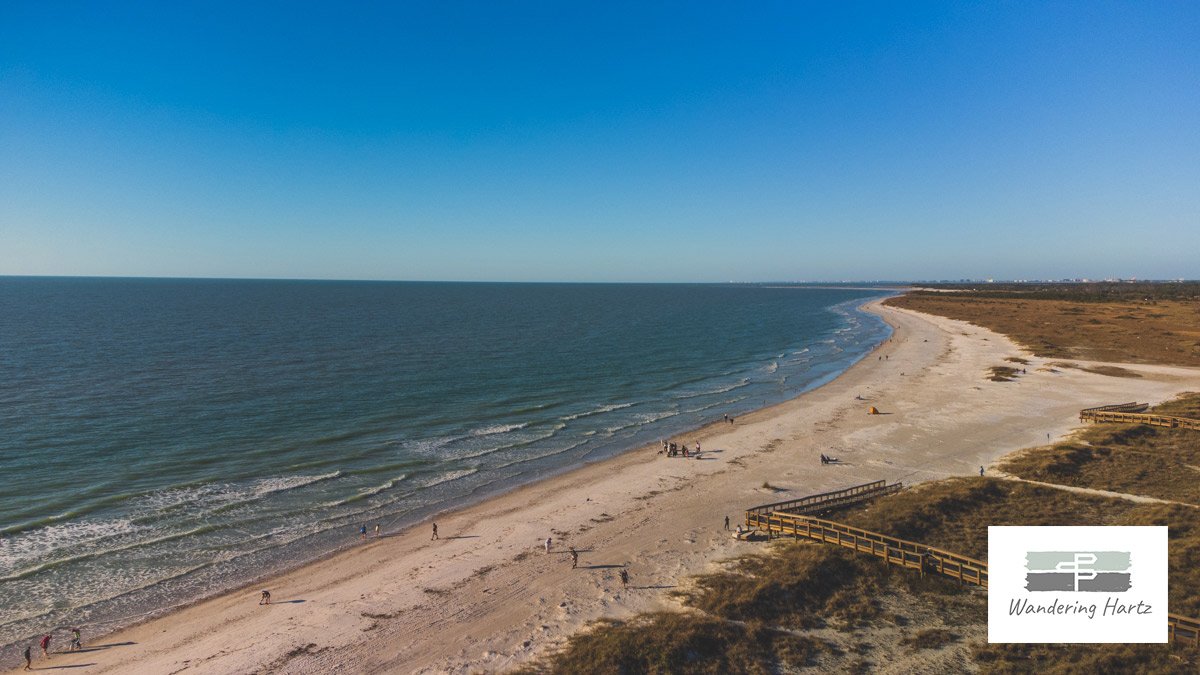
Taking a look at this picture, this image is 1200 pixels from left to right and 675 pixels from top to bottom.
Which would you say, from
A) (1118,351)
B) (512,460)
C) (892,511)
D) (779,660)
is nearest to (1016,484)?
(892,511)

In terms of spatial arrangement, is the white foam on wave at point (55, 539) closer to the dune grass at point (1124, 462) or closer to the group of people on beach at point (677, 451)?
the group of people on beach at point (677, 451)

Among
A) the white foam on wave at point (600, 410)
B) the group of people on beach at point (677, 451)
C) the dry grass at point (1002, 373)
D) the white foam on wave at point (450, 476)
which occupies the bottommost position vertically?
the white foam on wave at point (450, 476)

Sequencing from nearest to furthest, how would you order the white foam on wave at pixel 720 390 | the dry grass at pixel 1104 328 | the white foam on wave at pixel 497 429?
the white foam on wave at pixel 497 429
the white foam on wave at pixel 720 390
the dry grass at pixel 1104 328

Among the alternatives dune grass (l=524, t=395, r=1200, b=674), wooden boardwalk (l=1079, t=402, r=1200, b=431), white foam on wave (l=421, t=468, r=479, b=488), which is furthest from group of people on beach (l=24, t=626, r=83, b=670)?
wooden boardwalk (l=1079, t=402, r=1200, b=431)

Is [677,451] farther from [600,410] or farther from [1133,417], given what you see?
[1133,417]

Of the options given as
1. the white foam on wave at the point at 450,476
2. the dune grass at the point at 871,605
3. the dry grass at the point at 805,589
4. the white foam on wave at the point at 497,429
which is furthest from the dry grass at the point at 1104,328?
the white foam on wave at the point at 450,476

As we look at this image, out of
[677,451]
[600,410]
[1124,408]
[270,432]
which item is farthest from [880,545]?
[270,432]

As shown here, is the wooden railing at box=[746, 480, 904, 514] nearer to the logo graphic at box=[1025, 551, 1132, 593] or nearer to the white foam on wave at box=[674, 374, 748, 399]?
the logo graphic at box=[1025, 551, 1132, 593]
